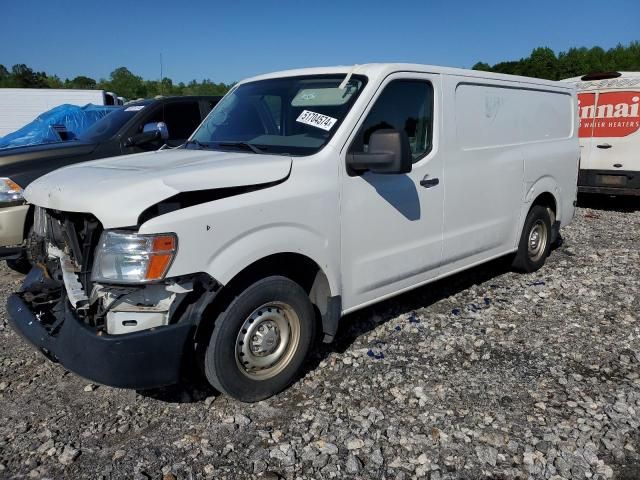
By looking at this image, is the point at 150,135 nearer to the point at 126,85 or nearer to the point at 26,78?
the point at 126,85

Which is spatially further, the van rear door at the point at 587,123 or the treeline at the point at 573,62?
the treeline at the point at 573,62

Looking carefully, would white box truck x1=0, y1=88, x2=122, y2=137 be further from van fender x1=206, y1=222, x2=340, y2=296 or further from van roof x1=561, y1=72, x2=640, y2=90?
van fender x1=206, y1=222, x2=340, y2=296

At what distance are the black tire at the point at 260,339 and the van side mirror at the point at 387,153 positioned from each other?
2.99 ft

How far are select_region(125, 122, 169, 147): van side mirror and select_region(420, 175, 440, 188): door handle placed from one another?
343 cm

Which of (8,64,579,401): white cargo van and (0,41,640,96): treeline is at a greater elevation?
(0,41,640,96): treeline

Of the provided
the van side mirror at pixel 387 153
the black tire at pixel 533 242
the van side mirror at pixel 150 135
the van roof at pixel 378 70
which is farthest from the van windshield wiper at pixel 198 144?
the black tire at pixel 533 242

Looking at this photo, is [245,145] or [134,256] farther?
[245,145]

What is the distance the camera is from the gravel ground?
9.34 ft

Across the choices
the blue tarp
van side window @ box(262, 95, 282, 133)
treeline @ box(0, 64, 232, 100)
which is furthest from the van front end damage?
treeline @ box(0, 64, 232, 100)

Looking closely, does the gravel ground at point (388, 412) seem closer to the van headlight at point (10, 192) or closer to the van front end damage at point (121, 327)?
the van front end damage at point (121, 327)

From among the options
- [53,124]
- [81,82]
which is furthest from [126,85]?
[53,124]

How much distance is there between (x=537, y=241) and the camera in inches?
237

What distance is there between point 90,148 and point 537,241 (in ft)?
17.0

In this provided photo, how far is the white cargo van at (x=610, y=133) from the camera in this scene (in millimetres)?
9023
